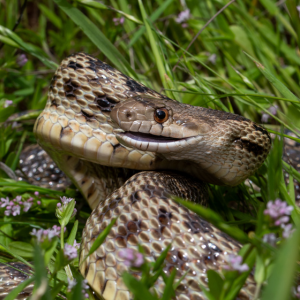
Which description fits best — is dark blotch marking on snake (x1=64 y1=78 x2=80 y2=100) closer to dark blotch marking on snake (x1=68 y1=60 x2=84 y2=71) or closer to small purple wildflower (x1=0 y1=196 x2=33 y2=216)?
dark blotch marking on snake (x1=68 y1=60 x2=84 y2=71)

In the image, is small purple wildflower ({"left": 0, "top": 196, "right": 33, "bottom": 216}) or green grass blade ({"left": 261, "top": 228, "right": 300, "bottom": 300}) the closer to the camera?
green grass blade ({"left": 261, "top": 228, "right": 300, "bottom": 300})

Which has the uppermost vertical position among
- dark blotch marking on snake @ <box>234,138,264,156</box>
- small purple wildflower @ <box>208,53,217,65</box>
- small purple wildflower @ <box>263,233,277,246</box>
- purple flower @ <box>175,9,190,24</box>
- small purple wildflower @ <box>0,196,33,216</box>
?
purple flower @ <box>175,9,190,24</box>

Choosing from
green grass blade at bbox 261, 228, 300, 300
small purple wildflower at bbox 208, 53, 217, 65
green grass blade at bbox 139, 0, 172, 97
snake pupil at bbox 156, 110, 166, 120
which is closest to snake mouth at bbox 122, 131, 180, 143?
snake pupil at bbox 156, 110, 166, 120

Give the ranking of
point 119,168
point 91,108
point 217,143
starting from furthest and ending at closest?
point 119,168
point 91,108
point 217,143

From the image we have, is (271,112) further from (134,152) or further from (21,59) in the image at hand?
(21,59)

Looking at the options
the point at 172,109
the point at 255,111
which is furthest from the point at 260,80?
the point at 172,109

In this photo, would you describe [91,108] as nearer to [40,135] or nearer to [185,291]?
[40,135]
